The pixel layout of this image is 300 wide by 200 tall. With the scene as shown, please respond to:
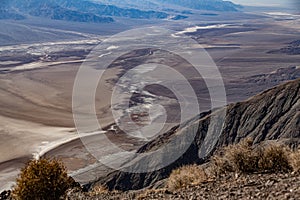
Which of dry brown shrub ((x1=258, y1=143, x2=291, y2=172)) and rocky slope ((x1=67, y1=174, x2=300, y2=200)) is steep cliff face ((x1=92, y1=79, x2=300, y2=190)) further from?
rocky slope ((x1=67, y1=174, x2=300, y2=200))

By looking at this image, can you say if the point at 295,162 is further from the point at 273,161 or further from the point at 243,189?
the point at 243,189

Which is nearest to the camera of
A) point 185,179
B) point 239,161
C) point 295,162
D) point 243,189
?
point 243,189

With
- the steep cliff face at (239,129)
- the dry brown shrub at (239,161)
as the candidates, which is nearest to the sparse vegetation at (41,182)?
the dry brown shrub at (239,161)

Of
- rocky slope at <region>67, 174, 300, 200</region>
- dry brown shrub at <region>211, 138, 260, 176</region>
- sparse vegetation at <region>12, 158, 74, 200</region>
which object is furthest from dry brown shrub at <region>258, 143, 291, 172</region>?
sparse vegetation at <region>12, 158, 74, 200</region>

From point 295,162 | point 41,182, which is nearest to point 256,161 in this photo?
point 295,162

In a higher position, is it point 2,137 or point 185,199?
point 185,199

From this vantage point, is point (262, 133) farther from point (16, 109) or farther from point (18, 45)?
point (18, 45)

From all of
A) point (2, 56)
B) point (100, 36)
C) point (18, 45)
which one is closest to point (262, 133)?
point (2, 56)
